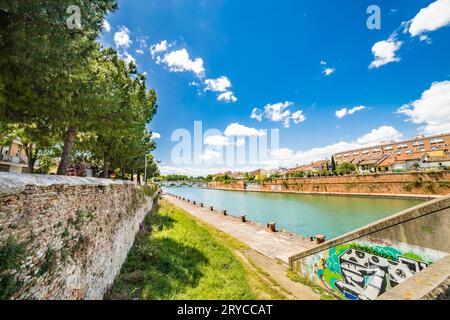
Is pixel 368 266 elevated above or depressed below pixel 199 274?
above

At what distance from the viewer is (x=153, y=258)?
8.80 metres

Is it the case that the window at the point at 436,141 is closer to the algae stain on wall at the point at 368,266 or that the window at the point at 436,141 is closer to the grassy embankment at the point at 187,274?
the grassy embankment at the point at 187,274

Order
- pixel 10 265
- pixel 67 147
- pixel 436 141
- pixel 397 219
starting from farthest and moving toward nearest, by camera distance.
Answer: pixel 436 141 → pixel 67 147 → pixel 397 219 → pixel 10 265

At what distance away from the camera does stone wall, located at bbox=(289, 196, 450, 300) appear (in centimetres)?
459

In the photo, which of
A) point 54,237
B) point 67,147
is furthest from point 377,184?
point 54,237

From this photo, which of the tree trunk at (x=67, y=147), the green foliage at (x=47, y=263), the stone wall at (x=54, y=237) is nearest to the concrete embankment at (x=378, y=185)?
the stone wall at (x=54, y=237)

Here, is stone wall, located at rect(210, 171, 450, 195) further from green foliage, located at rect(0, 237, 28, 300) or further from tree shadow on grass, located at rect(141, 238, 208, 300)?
green foliage, located at rect(0, 237, 28, 300)

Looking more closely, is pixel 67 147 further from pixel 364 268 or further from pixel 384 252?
pixel 384 252

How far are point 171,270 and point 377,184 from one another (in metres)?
48.0

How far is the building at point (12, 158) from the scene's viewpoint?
25.6 meters

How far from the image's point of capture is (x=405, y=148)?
68250mm

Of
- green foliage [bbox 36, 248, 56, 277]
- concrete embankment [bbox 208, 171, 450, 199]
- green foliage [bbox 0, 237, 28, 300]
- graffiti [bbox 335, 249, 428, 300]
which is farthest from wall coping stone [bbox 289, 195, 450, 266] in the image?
concrete embankment [bbox 208, 171, 450, 199]
